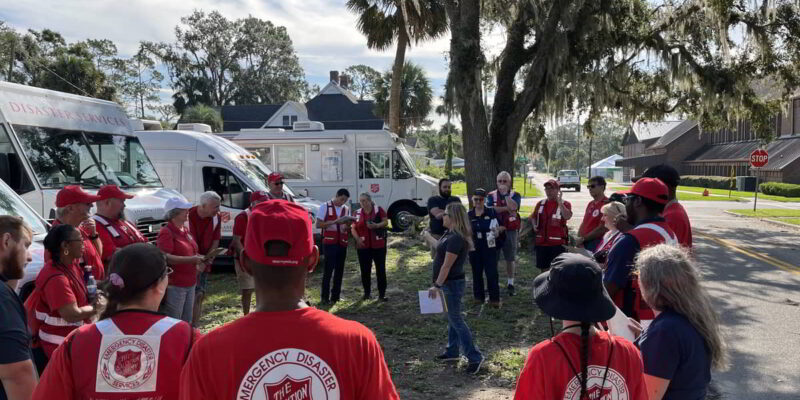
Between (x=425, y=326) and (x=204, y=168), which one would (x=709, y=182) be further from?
(x=425, y=326)

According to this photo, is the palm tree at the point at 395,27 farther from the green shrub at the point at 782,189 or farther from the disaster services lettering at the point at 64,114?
the green shrub at the point at 782,189

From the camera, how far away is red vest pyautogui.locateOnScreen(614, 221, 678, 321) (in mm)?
3570

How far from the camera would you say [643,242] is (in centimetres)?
356

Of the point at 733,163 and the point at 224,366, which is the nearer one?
the point at 224,366

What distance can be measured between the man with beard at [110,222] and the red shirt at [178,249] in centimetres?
36

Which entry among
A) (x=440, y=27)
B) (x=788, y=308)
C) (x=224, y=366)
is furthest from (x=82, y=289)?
(x=440, y=27)

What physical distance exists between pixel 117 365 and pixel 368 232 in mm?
6888

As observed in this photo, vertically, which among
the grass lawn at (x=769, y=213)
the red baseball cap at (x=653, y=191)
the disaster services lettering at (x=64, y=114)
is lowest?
the grass lawn at (x=769, y=213)

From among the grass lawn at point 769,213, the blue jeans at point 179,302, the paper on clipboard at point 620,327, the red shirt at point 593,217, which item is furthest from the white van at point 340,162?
the paper on clipboard at point 620,327

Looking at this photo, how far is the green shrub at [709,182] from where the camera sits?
4759 centimetres

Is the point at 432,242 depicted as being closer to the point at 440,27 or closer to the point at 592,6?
the point at 592,6

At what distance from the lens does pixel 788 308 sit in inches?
334

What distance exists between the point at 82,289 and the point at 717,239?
16664 mm

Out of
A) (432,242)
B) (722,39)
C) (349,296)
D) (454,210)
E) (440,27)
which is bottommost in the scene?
(349,296)
